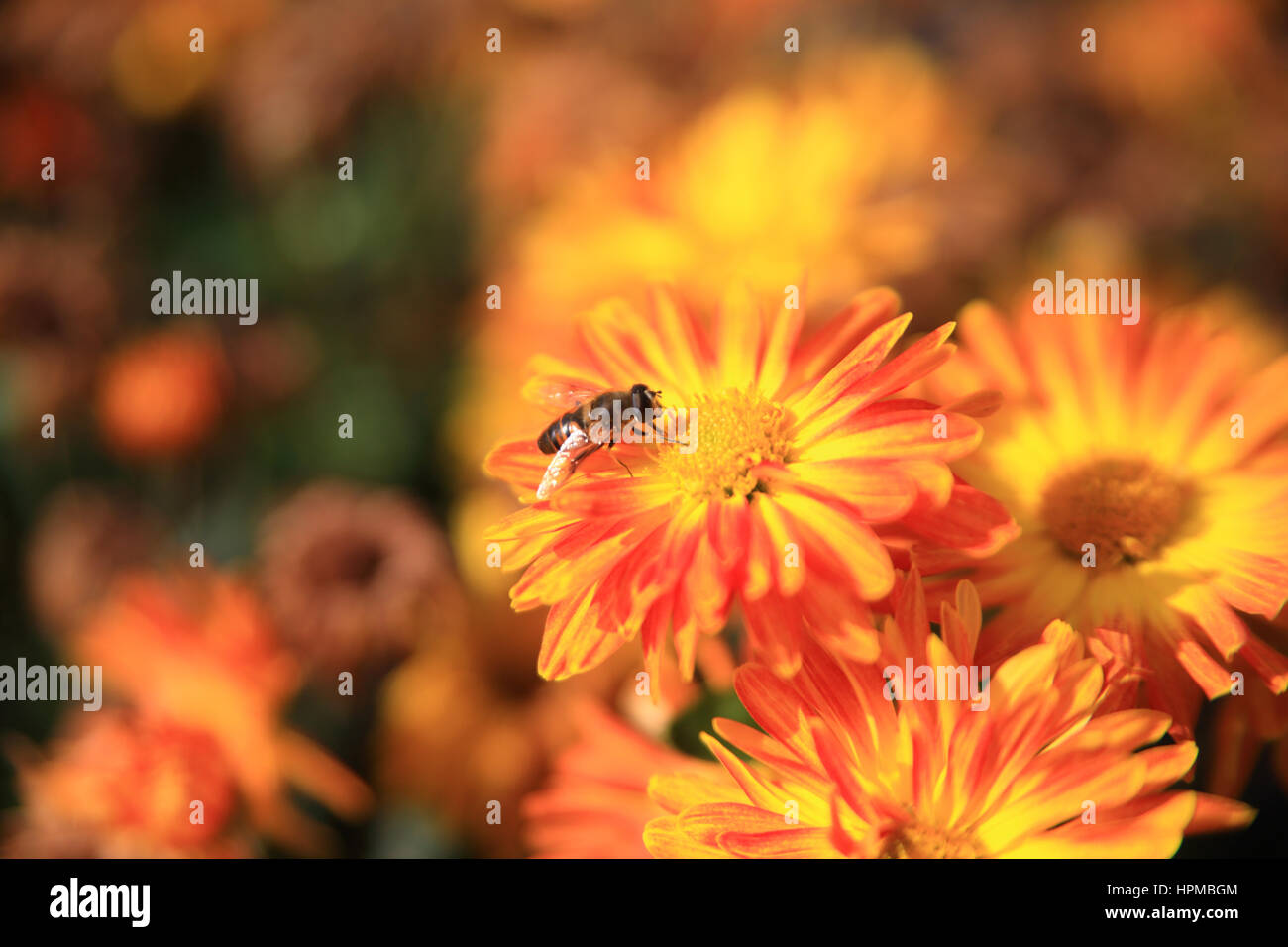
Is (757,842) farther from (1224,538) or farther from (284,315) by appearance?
(284,315)

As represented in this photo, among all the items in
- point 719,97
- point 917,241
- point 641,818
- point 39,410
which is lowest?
point 641,818

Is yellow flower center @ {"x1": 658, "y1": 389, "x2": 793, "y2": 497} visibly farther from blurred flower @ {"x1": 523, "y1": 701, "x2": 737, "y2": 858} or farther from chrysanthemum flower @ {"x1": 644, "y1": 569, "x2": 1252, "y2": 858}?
blurred flower @ {"x1": 523, "y1": 701, "x2": 737, "y2": 858}

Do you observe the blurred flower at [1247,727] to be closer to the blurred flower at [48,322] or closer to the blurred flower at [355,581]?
the blurred flower at [355,581]

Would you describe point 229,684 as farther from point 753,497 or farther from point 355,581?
point 753,497

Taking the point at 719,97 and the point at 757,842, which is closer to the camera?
the point at 757,842

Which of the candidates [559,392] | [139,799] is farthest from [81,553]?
[559,392]

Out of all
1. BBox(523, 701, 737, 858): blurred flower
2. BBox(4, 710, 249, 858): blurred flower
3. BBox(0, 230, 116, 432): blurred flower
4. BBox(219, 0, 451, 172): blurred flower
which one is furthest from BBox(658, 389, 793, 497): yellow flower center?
BBox(219, 0, 451, 172): blurred flower
